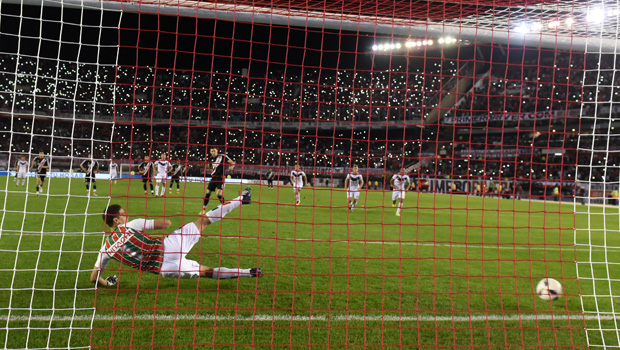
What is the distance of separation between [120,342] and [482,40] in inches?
199

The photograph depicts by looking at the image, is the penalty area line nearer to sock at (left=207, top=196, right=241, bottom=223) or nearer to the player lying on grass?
the player lying on grass

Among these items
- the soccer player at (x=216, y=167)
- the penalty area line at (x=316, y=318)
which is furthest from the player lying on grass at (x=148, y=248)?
the soccer player at (x=216, y=167)

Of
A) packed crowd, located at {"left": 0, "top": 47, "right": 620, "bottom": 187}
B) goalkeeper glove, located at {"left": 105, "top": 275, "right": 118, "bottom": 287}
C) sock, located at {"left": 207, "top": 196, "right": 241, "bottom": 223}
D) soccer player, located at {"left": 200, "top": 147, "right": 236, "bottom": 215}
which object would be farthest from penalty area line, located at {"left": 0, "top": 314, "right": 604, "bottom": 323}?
packed crowd, located at {"left": 0, "top": 47, "right": 620, "bottom": 187}

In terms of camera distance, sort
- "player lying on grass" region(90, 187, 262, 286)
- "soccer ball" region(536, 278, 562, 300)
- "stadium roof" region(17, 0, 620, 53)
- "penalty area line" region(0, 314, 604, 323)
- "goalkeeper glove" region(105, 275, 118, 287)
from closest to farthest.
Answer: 1. "penalty area line" region(0, 314, 604, 323)
2. "stadium roof" region(17, 0, 620, 53)
3. "player lying on grass" region(90, 187, 262, 286)
4. "soccer ball" region(536, 278, 562, 300)
5. "goalkeeper glove" region(105, 275, 118, 287)

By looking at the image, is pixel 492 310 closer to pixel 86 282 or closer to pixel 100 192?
pixel 86 282

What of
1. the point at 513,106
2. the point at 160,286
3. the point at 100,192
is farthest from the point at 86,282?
the point at 513,106

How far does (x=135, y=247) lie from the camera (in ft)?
17.7

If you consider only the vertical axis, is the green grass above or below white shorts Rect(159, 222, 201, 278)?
below

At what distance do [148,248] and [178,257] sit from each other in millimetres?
371

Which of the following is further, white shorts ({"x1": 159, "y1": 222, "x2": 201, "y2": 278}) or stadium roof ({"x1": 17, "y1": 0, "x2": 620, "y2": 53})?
white shorts ({"x1": 159, "y1": 222, "x2": 201, "y2": 278})

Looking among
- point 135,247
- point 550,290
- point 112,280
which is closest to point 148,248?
point 135,247

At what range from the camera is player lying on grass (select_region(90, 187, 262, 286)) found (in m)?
5.35

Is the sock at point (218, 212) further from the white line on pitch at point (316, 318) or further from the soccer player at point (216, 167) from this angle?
the soccer player at point (216, 167)

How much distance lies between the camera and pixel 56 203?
15305 mm
